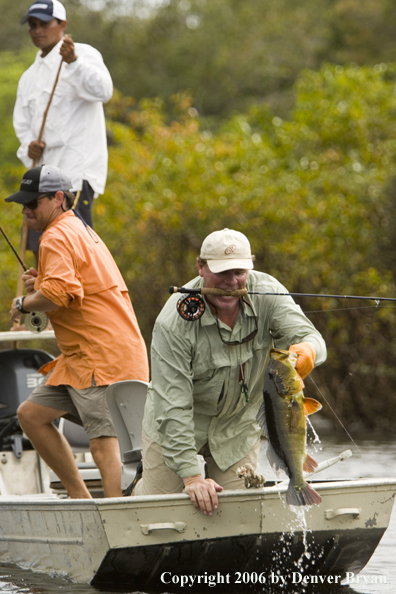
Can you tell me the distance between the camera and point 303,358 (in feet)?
14.9

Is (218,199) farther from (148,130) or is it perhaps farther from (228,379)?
(228,379)

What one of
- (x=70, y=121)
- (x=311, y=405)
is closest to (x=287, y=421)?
(x=311, y=405)

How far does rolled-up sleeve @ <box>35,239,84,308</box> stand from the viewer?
18.4 feet

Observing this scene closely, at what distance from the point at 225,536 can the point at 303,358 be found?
1.11 metres

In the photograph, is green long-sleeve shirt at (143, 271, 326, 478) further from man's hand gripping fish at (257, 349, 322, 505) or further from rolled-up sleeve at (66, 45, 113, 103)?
rolled-up sleeve at (66, 45, 113, 103)

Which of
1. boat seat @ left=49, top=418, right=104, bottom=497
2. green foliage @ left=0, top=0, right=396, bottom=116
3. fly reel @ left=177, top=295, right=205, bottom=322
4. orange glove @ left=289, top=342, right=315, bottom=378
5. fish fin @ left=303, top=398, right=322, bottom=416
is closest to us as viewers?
orange glove @ left=289, top=342, right=315, bottom=378

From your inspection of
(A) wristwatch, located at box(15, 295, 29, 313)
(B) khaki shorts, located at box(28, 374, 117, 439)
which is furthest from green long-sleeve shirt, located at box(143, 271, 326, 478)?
(A) wristwatch, located at box(15, 295, 29, 313)

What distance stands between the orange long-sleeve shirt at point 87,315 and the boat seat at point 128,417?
157mm

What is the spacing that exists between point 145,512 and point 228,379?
2.64 ft

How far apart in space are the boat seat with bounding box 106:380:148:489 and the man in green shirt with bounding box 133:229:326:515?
0.50 m

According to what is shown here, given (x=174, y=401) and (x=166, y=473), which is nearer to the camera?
(x=174, y=401)

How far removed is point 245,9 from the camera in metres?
44.0

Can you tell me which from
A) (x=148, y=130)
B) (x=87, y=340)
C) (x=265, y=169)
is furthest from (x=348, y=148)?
(x=87, y=340)

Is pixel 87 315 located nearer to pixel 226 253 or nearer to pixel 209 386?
pixel 209 386
